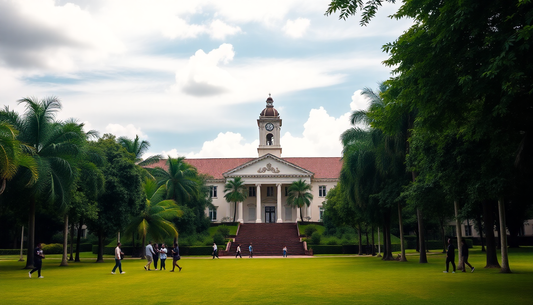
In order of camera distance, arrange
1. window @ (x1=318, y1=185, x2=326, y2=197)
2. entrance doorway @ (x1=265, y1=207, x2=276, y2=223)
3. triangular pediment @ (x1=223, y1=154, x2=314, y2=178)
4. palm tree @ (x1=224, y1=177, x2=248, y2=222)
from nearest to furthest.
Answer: palm tree @ (x1=224, y1=177, x2=248, y2=222)
triangular pediment @ (x1=223, y1=154, x2=314, y2=178)
window @ (x1=318, y1=185, x2=326, y2=197)
entrance doorway @ (x1=265, y1=207, x2=276, y2=223)

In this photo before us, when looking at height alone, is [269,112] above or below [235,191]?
above

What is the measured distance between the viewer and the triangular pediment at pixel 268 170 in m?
72.8

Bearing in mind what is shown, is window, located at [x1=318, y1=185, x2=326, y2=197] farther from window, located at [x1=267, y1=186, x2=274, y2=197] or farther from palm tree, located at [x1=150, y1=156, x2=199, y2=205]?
palm tree, located at [x1=150, y1=156, x2=199, y2=205]

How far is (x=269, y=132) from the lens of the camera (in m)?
77.6

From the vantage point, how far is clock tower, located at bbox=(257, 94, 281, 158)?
253 feet

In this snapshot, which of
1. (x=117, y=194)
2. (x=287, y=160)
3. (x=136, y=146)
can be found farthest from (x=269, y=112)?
(x=117, y=194)

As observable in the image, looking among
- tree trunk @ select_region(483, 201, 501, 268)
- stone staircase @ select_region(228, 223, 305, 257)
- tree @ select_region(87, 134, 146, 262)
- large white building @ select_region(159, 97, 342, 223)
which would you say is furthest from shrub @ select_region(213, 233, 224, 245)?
tree trunk @ select_region(483, 201, 501, 268)

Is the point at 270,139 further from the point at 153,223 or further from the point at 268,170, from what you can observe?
the point at 153,223

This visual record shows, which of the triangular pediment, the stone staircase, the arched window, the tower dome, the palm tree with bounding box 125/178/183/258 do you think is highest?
the tower dome

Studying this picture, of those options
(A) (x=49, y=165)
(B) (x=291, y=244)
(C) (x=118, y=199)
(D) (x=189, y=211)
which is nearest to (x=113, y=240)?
(D) (x=189, y=211)

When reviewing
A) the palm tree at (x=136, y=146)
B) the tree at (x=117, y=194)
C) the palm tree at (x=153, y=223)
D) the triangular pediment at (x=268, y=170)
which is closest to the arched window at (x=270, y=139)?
the triangular pediment at (x=268, y=170)

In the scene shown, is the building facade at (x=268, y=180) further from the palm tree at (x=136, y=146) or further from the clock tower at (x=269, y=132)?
the palm tree at (x=136, y=146)

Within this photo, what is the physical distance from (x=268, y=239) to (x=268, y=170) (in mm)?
19688

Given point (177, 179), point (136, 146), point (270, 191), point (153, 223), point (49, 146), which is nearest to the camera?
point (49, 146)
